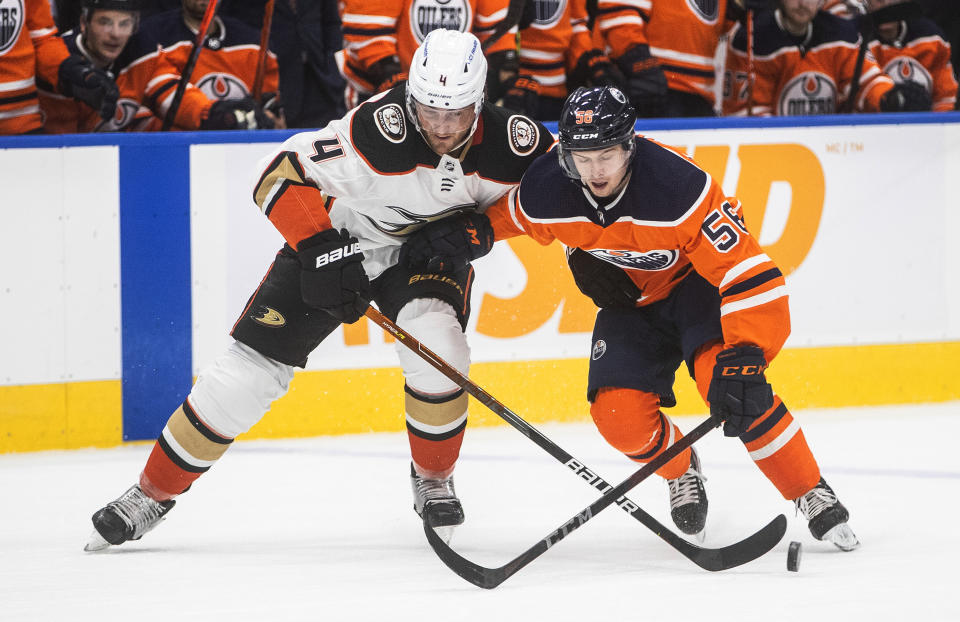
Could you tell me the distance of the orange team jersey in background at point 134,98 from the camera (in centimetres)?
413

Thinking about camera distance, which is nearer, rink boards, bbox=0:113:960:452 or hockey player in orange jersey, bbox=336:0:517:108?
rink boards, bbox=0:113:960:452

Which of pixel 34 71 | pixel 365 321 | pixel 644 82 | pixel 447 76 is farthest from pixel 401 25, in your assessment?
pixel 447 76

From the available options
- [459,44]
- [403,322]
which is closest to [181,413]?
[403,322]

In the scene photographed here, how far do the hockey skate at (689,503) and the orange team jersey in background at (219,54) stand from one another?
2.58m

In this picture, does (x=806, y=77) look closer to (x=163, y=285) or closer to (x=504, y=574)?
(x=163, y=285)

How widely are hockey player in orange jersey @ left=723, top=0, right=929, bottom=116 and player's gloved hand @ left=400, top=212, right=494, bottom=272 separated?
232 centimetres

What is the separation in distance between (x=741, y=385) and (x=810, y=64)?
2.82 meters

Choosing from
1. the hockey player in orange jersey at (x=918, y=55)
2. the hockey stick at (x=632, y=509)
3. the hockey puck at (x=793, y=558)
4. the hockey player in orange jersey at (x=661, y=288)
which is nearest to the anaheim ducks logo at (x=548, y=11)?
the hockey player in orange jersey at (x=918, y=55)

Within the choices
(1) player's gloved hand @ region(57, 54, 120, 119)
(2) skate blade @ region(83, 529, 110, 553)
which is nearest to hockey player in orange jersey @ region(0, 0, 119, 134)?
(1) player's gloved hand @ region(57, 54, 120, 119)

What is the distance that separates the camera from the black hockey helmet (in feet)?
7.63

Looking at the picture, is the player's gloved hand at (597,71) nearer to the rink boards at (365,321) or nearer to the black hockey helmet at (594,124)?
the rink boards at (365,321)

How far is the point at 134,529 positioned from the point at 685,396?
2.21 m

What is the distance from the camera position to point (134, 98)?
13.7 feet

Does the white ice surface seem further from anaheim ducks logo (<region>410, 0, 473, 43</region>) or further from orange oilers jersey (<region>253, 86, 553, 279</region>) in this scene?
anaheim ducks logo (<region>410, 0, 473, 43</region>)
